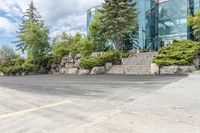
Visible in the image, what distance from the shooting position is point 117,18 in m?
34.7

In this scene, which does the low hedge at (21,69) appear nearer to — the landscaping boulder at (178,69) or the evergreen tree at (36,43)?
the evergreen tree at (36,43)

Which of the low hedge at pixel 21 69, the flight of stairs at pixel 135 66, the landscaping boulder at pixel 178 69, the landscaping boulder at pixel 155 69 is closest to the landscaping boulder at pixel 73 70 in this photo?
the flight of stairs at pixel 135 66

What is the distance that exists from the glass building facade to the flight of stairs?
11375 millimetres

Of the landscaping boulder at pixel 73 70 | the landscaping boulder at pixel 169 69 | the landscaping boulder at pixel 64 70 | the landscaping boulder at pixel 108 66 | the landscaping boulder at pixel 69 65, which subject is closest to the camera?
the landscaping boulder at pixel 169 69

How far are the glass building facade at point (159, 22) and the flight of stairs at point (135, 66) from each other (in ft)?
37.3

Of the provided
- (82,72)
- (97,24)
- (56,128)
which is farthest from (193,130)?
(97,24)

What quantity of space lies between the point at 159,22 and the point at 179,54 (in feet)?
67.2

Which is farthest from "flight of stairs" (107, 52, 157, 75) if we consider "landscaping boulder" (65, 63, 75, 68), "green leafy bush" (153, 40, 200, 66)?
"landscaping boulder" (65, 63, 75, 68)

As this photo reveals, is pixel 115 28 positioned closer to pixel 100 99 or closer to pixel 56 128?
pixel 100 99

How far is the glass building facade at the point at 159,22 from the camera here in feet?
133

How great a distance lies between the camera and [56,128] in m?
6.00

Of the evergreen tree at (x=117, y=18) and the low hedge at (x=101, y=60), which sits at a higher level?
the evergreen tree at (x=117, y=18)

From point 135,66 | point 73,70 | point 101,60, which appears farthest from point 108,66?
point 73,70

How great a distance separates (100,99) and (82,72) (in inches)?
884
